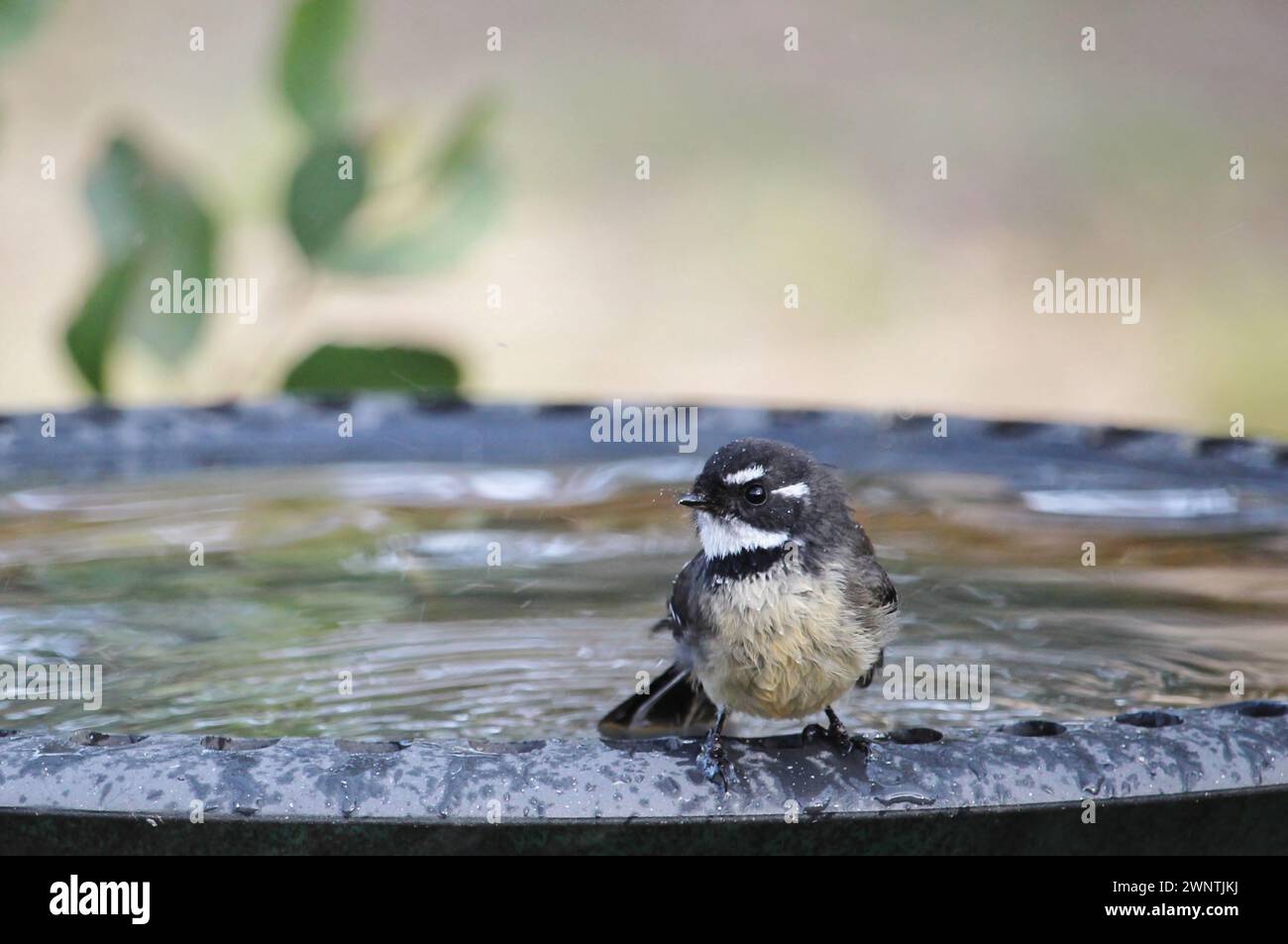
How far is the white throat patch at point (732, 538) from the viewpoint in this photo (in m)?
3.22

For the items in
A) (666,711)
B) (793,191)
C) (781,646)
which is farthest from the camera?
(793,191)

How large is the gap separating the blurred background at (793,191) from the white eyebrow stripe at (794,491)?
23.2ft

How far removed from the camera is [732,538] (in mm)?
3244

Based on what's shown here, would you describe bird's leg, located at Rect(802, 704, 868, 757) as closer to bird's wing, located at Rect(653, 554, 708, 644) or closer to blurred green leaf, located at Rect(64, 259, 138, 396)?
bird's wing, located at Rect(653, 554, 708, 644)

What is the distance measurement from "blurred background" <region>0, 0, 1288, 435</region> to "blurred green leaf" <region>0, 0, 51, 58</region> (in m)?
4.04

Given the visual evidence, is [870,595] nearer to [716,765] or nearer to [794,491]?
[794,491]

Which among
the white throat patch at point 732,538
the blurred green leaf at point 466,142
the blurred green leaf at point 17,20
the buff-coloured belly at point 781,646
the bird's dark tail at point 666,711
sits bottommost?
the bird's dark tail at point 666,711

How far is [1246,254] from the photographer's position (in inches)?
508

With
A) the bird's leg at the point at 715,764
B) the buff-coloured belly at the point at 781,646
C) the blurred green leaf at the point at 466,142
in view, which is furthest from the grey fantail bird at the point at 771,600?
the blurred green leaf at the point at 466,142

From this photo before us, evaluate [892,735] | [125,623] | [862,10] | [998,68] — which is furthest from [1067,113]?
[892,735]

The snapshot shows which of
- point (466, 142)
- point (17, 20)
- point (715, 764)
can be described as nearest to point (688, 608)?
point (715, 764)

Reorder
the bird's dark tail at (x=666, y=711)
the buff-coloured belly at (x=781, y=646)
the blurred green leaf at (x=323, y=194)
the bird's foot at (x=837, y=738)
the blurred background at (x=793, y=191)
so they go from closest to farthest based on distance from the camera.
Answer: the bird's foot at (x=837, y=738), the buff-coloured belly at (x=781, y=646), the bird's dark tail at (x=666, y=711), the blurred green leaf at (x=323, y=194), the blurred background at (x=793, y=191)

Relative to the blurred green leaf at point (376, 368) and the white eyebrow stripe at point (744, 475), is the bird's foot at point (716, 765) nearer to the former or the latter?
the white eyebrow stripe at point (744, 475)

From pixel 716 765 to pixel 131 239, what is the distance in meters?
3.89
